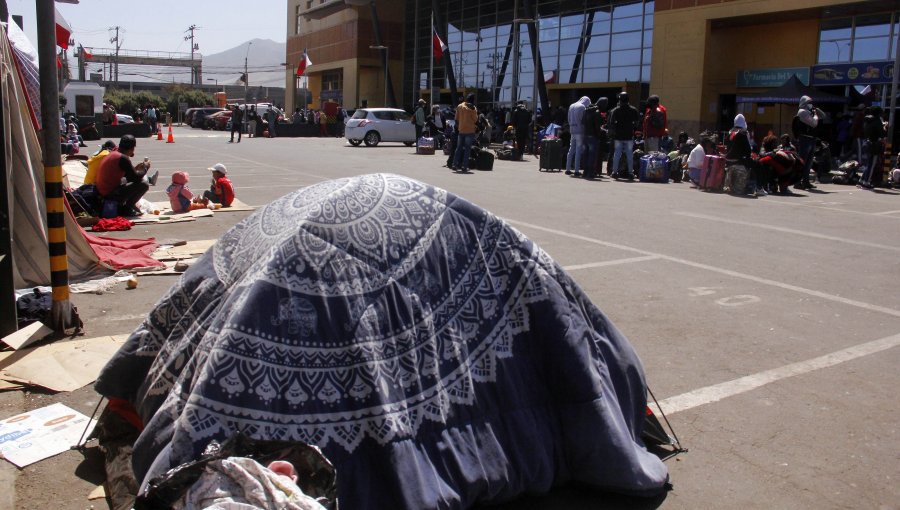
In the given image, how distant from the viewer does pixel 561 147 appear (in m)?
20.2

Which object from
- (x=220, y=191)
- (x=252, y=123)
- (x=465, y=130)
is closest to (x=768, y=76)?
(x=465, y=130)

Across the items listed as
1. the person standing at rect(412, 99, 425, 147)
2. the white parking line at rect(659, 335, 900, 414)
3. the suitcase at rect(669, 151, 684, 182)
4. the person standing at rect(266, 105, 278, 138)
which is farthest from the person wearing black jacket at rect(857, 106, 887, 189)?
the person standing at rect(266, 105, 278, 138)

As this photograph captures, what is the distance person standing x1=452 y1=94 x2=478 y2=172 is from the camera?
61.6 ft

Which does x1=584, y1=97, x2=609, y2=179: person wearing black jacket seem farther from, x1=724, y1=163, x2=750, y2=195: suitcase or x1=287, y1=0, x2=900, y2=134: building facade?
x1=287, y1=0, x2=900, y2=134: building facade

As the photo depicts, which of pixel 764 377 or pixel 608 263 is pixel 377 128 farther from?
pixel 764 377

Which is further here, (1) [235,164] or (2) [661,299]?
(1) [235,164]

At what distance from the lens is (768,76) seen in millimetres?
27188

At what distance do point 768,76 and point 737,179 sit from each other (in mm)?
13796

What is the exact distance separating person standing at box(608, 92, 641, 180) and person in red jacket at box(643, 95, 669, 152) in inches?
42.0

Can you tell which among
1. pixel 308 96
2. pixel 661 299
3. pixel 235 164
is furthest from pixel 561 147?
pixel 308 96

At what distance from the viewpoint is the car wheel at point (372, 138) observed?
32.8m

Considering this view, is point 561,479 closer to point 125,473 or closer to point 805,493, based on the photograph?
point 805,493

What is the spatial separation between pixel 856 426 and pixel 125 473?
12.0ft

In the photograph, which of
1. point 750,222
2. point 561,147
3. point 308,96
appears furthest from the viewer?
point 308,96
